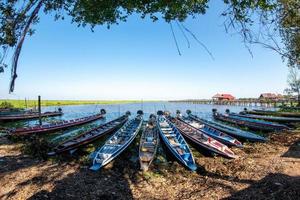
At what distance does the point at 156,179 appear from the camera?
35.3 feet

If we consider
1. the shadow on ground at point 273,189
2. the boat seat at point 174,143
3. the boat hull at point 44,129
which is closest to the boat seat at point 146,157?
the boat seat at point 174,143

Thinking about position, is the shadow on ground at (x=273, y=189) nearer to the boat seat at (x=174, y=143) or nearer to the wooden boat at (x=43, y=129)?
the boat seat at (x=174, y=143)

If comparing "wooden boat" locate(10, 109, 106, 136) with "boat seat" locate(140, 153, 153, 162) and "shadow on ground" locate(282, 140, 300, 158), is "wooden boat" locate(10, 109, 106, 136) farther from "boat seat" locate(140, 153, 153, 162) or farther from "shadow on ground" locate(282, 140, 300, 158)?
"shadow on ground" locate(282, 140, 300, 158)

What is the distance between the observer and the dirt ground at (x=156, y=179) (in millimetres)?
8703

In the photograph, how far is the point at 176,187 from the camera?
981 centimetres

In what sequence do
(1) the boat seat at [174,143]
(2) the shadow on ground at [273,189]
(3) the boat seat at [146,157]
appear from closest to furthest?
1. (2) the shadow on ground at [273,189]
2. (3) the boat seat at [146,157]
3. (1) the boat seat at [174,143]

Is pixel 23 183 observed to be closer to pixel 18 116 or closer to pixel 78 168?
pixel 78 168

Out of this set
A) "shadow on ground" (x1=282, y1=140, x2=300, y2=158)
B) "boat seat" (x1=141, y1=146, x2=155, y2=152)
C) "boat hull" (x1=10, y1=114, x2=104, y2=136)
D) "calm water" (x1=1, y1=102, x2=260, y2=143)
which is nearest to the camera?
"shadow on ground" (x1=282, y1=140, x2=300, y2=158)

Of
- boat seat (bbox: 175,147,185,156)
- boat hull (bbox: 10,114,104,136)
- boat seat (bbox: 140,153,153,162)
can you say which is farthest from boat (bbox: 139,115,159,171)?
boat hull (bbox: 10,114,104,136)

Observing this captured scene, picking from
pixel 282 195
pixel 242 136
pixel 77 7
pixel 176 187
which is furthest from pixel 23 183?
pixel 242 136

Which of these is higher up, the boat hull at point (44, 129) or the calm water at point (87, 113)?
the boat hull at point (44, 129)

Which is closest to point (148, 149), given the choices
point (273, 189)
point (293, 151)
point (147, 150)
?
point (147, 150)

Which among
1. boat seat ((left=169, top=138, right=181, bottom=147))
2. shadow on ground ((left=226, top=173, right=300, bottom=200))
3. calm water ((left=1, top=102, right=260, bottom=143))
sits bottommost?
calm water ((left=1, top=102, right=260, bottom=143))

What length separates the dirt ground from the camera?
8.70 meters
